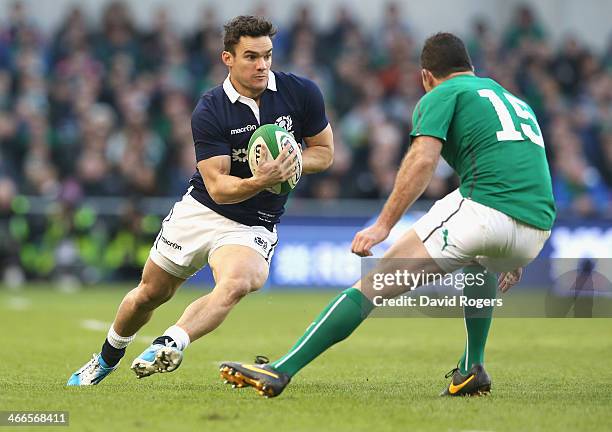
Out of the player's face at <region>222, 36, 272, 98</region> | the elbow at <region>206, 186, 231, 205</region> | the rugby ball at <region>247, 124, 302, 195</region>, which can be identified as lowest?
the elbow at <region>206, 186, 231, 205</region>

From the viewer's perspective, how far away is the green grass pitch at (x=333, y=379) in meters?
6.09

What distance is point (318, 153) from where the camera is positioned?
780 cm

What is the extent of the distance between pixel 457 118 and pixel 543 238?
0.86 metres

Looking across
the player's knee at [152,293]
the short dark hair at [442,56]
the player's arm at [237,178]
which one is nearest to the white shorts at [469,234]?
the short dark hair at [442,56]

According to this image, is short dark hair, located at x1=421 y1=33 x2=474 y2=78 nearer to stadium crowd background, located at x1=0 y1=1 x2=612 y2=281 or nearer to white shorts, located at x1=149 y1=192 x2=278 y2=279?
white shorts, located at x1=149 y1=192 x2=278 y2=279

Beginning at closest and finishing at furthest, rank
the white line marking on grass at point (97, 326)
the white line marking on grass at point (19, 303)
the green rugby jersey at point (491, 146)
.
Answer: the green rugby jersey at point (491, 146), the white line marking on grass at point (97, 326), the white line marking on grass at point (19, 303)

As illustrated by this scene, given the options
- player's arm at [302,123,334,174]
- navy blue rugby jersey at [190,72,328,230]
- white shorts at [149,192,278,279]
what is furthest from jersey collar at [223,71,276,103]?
white shorts at [149,192,278,279]

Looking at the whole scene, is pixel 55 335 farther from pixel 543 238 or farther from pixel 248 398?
pixel 543 238

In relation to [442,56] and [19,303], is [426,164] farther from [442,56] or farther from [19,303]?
[19,303]

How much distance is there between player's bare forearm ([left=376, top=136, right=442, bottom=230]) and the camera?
648 cm

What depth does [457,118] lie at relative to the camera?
682 cm

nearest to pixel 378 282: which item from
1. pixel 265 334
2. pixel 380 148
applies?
pixel 265 334

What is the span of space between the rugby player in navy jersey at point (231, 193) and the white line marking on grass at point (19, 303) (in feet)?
25.2

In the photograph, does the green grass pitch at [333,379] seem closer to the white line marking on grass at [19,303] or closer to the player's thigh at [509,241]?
the white line marking on grass at [19,303]
